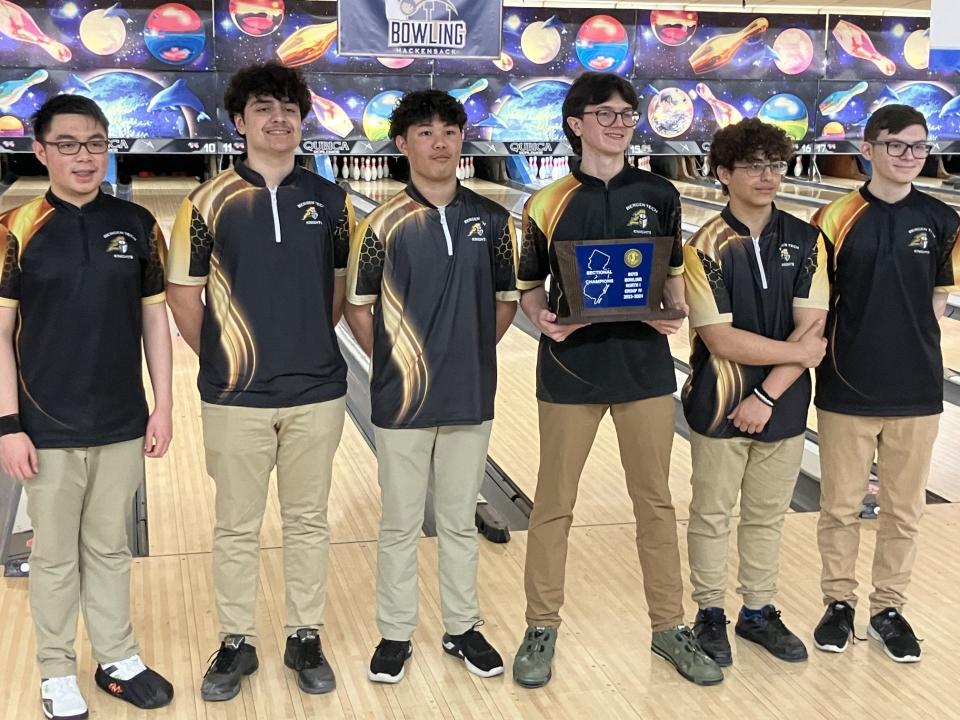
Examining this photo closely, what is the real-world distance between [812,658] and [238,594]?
1.17m

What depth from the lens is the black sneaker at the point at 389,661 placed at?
2.28 m

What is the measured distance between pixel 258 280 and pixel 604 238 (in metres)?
0.66

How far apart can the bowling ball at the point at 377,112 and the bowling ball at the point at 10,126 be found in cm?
256

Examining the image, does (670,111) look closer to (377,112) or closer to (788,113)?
(788,113)

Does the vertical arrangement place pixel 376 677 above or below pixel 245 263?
below

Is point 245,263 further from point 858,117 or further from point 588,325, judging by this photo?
point 858,117

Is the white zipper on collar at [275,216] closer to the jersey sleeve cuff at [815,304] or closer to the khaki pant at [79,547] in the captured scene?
the khaki pant at [79,547]

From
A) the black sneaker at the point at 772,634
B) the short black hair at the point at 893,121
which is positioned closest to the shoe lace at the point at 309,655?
the black sneaker at the point at 772,634

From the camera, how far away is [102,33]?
8.24 m

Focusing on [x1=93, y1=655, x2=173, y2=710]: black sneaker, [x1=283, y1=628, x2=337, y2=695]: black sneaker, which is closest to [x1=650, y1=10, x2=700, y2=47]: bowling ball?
[x1=283, y1=628, x2=337, y2=695]: black sneaker

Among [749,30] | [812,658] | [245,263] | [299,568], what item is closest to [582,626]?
[812,658]

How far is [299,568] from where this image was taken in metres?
2.29

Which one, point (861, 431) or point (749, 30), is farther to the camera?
point (749, 30)

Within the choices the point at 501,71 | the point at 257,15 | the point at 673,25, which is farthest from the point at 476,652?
the point at 673,25
